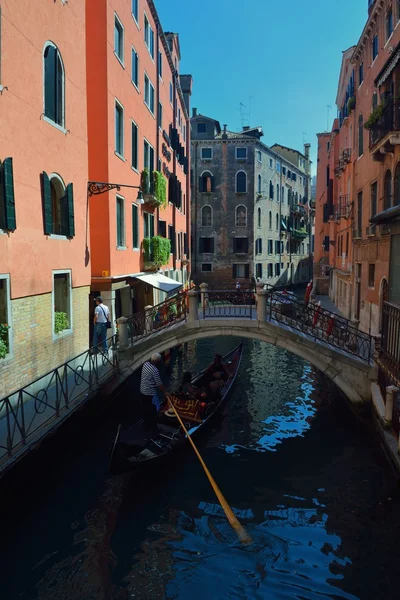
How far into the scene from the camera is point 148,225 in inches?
689

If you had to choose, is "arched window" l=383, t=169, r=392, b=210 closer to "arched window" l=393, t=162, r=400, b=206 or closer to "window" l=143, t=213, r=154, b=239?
"arched window" l=393, t=162, r=400, b=206

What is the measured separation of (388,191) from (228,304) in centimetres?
593

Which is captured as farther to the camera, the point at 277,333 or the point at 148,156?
the point at 148,156

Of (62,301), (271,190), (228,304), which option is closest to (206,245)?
(271,190)

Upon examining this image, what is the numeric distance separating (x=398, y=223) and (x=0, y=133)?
30.3ft

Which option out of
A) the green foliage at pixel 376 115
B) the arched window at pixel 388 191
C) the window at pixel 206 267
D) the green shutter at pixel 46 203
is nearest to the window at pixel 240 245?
the window at pixel 206 267

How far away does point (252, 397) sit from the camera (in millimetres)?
13219

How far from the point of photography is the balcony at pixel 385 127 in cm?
1180

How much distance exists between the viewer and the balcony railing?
11.8 metres

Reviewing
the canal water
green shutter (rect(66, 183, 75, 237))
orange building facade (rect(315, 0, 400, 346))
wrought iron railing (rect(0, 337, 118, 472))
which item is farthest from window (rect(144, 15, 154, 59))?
the canal water

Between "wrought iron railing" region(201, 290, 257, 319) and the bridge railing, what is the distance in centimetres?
58

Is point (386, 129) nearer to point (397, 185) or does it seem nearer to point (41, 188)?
point (397, 185)

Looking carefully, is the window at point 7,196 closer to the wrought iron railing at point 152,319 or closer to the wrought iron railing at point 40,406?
the wrought iron railing at point 40,406

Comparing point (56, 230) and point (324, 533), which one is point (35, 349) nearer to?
point (56, 230)
